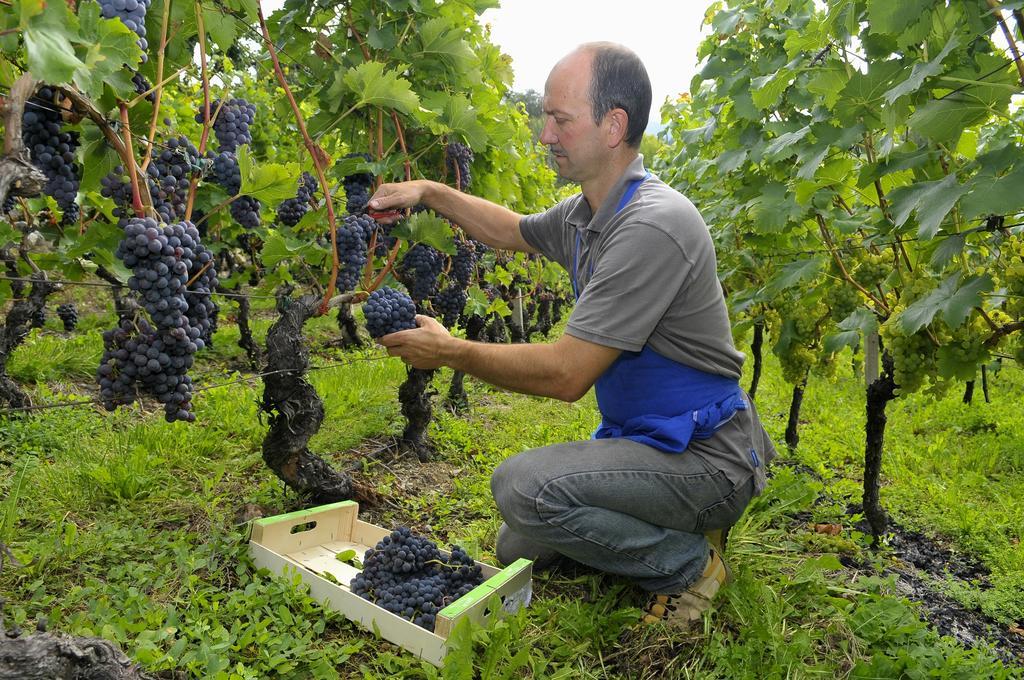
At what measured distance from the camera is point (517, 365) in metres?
2.34

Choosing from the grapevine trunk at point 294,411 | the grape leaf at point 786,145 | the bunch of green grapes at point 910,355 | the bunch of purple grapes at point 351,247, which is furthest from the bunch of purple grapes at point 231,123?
the bunch of green grapes at point 910,355

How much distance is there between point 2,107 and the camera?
1.46 meters

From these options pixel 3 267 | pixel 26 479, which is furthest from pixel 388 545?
pixel 3 267

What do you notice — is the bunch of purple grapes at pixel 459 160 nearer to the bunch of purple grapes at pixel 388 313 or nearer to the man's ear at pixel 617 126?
the man's ear at pixel 617 126

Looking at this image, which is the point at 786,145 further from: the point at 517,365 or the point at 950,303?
the point at 517,365

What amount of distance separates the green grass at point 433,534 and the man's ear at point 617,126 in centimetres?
170

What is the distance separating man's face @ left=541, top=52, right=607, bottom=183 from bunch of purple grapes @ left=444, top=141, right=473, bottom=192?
3.22ft

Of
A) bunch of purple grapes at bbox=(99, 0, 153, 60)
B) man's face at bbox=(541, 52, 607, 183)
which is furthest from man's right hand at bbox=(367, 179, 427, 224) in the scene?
bunch of purple grapes at bbox=(99, 0, 153, 60)

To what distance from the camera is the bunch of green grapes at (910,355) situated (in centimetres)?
254

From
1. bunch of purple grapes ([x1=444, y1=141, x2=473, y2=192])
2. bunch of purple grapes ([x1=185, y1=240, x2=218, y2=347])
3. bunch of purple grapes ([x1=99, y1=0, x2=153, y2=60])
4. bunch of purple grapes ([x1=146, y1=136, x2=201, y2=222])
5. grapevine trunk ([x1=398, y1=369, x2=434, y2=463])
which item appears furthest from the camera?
grapevine trunk ([x1=398, y1=369, x2=434, y2=463])

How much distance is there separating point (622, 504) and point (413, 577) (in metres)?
0.80

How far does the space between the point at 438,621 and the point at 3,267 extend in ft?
8.43

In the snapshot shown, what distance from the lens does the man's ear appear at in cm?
249

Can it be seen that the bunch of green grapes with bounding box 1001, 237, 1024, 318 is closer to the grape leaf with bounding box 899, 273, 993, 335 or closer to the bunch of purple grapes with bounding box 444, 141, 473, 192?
the grape leaf with bounding box 899, 273, 993, 335
